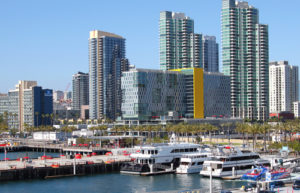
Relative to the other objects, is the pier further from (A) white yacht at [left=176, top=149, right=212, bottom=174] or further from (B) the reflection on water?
(A) white yacht at [left=176, top=149, right=212, bottom=174]

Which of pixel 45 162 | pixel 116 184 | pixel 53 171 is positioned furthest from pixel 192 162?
pixel 45 162

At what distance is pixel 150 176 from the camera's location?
127m

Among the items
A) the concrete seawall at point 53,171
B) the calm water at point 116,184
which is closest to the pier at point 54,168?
the concrete seawall at point 53,171

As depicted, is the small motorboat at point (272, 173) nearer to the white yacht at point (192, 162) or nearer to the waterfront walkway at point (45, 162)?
the white yacht at point (192, 162)

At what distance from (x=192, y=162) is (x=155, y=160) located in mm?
9668

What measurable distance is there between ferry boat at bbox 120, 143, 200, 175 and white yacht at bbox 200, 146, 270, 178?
13.2 meters

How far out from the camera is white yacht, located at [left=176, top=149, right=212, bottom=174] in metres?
130

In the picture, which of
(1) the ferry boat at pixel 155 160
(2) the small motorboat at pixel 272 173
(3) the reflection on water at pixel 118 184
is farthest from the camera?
(1) the ferry boat at pixel 155 160

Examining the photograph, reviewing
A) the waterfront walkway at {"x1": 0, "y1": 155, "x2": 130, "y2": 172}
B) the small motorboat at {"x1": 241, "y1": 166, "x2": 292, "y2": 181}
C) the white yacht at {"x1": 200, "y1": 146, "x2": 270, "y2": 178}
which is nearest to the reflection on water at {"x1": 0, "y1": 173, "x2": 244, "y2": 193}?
the white yacht at {"x1": 200, "y1": 146, "x2": 270, "y2": 178}

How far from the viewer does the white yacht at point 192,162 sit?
426 feet

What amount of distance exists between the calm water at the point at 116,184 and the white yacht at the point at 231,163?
2894 mm

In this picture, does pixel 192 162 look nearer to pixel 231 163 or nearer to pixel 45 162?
pixel 231 163

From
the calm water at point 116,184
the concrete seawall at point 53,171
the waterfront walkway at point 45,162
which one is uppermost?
the waterfront walkway at point 45,162

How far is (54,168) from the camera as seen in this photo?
128 metres
